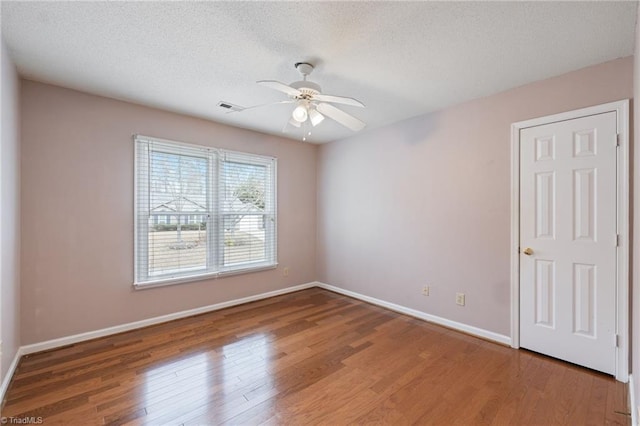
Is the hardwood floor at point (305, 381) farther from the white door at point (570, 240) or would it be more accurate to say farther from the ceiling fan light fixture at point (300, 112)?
the ceiling fan light fixture at point (300, 112)

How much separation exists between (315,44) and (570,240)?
2.65 metres

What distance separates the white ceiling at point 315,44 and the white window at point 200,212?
87 centimetres

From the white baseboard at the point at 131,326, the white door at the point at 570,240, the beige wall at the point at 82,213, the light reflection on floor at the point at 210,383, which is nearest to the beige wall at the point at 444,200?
the white door at the point at 570,240

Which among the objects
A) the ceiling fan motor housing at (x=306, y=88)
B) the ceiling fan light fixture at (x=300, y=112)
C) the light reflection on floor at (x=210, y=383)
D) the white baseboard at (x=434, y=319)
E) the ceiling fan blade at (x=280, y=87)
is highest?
the ceiling fan motor housing at (x=306, y=88)

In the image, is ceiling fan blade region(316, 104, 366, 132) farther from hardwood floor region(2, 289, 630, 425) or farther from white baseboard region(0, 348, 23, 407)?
white baseboard region(0, 348, 23, 407)

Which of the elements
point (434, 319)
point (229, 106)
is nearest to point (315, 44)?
point (229, 106)

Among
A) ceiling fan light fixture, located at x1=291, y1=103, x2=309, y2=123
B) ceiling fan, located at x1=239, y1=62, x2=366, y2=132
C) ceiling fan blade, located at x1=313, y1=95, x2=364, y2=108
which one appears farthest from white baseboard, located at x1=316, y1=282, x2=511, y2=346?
ceiling fan light fixture, located at x1=291, y1=103, x2=309, y2=123

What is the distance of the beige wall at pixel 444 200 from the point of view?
2697mm

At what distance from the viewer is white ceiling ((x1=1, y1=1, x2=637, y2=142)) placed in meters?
1.73

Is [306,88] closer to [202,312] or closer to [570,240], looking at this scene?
[570,240]

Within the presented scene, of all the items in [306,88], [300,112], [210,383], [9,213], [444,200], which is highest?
[306,88]

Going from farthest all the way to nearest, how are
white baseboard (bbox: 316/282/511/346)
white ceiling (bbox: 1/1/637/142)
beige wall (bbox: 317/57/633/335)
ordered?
white baseboard (bbox: 316/282/511/346) → beige wall (bbox: 317/57/633/335) → white ceiling (bbox: 1/1/637/142)

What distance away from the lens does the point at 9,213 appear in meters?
2.21

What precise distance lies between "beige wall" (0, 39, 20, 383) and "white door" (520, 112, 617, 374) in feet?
13.9
